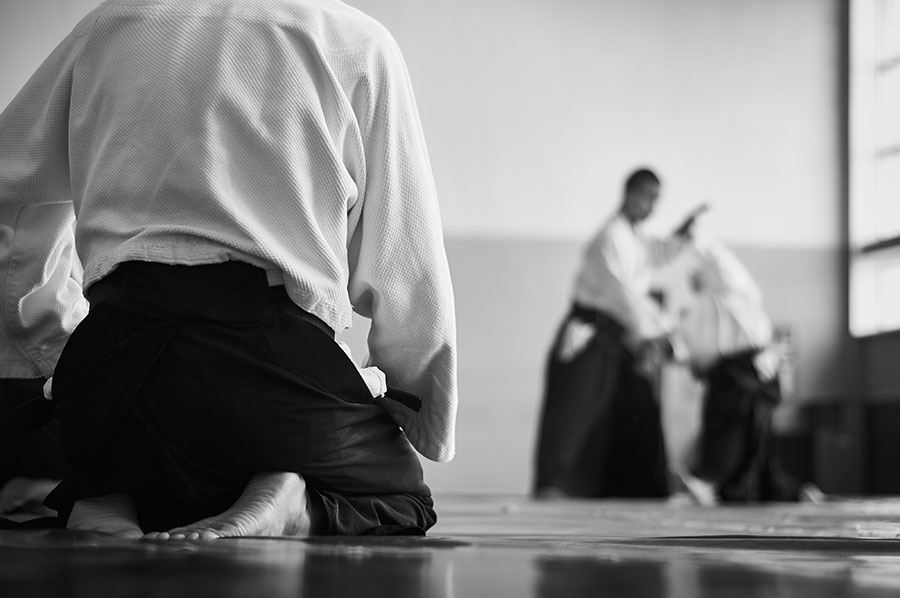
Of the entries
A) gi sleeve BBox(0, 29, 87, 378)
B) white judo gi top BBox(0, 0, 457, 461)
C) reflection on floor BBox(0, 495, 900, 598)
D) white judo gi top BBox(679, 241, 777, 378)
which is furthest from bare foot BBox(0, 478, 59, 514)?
white judo gi top BBox(679, 241, 777, 378)

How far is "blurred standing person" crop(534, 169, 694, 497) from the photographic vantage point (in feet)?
23.6

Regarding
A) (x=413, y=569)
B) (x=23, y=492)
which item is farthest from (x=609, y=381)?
(x=413, y=569)

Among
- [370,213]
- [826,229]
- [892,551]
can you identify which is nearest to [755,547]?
[892,551]

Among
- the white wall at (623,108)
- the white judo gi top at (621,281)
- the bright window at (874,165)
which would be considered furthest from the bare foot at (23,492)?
the bright window at (874,165)

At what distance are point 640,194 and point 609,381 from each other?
1.10 m

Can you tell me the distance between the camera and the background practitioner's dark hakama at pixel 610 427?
7199 millimetres

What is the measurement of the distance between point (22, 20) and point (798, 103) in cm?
611

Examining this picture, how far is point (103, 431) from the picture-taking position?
4.77 feet

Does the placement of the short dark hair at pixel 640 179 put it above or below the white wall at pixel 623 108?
below

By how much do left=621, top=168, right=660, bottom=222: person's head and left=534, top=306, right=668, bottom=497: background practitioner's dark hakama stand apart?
0.67 meters

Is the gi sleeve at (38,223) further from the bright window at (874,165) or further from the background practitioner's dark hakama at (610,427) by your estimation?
the bright window at (874,165)

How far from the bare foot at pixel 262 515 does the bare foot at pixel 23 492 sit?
2.25ft

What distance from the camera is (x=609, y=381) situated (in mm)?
7211

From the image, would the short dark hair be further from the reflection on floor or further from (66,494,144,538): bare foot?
(66,494,144,538): bare foot
